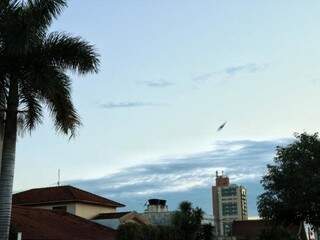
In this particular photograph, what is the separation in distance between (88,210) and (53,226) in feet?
43.5

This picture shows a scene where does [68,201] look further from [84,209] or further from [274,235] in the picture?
[274,235]

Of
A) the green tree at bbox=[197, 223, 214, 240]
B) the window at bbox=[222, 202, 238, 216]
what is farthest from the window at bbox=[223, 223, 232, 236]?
the green tree at bbox=[197, 223, 214, 240]

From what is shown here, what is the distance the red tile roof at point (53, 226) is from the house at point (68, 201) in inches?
211

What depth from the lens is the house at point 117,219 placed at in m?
47.0

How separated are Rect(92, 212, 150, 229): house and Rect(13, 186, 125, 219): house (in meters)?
1.08

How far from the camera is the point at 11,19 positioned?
70.0 feet

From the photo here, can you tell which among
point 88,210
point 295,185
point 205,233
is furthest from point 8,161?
point 205,233

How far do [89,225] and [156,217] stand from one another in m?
14.3

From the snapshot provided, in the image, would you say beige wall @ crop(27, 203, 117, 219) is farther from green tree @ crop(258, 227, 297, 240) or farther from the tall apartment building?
the tall apartment building

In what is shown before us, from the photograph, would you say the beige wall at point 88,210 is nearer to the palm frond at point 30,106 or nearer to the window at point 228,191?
the palm frond at point 30,106

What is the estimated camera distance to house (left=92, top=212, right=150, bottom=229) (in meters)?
47.0

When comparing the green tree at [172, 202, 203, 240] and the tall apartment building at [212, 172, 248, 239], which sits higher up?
the tall apartment building at [212, 172, 248, 239]

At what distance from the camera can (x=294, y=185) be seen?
109 ft

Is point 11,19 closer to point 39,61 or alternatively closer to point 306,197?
point 39,61
